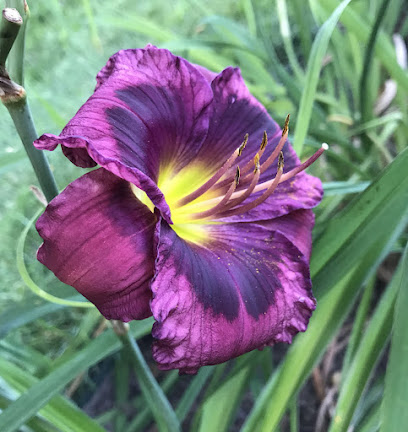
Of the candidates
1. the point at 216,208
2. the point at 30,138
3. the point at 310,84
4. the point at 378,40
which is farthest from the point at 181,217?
the point at 378,40

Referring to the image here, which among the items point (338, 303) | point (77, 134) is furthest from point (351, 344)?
point (77, 134)

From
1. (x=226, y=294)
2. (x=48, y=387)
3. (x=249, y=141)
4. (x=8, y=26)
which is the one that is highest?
(x=8, y=26)

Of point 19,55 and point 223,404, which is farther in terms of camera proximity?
point 223,404

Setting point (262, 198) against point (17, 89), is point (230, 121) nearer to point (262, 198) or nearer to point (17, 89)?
point (262, 198)

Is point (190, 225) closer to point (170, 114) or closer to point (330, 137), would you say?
point (170, 114)

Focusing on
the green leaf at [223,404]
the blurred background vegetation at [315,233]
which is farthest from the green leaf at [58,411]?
the green leaf at [223,404]

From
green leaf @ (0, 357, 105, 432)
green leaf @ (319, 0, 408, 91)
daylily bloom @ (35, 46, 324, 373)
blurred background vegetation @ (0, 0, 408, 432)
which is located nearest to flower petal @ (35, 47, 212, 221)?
daylily bloom @ (35, 46, 324, 373)

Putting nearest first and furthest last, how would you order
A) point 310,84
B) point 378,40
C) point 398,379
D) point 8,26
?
1. point 8,26
2. point 398,379
3. point 310,84
4. point 378,40
